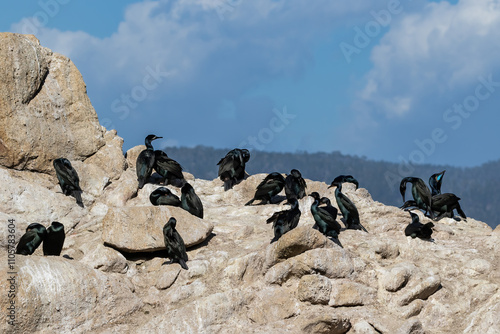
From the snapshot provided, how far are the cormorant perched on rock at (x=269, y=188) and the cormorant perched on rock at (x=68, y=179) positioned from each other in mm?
4946

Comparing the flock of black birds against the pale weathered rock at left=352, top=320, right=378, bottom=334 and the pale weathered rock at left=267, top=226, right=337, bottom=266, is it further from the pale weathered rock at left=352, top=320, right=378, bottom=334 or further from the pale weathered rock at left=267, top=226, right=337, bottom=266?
the pale weathered rock at left=352, top=320, right=378, bottom=334

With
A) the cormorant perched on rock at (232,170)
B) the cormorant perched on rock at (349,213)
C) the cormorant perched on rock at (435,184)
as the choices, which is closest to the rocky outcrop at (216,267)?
the cormorant perched on rock at (349,213)

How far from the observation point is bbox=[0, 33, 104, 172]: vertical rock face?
2127cm

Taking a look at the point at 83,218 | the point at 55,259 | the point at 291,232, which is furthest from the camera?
the point at 83,218

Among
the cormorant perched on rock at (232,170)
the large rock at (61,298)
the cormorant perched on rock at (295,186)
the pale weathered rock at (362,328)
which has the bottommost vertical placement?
the large rock at (61,298)

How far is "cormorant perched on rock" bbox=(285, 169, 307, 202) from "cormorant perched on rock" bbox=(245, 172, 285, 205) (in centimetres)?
21

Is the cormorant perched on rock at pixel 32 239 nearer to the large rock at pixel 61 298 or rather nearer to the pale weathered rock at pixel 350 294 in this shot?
the large rock at pixel 61 298

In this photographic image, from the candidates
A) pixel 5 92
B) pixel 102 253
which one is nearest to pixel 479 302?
pixel 102 253

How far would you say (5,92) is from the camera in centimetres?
2134

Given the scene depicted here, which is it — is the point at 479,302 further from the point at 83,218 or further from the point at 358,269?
the point at 83,218

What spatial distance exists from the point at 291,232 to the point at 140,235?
3600 millimetres

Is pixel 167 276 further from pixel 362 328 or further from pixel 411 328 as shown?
pixel 411 328

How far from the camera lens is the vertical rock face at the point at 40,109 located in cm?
2127

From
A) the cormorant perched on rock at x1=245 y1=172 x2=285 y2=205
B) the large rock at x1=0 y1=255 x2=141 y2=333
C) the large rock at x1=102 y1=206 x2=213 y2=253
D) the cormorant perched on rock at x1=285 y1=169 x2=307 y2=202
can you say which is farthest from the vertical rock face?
the large rock at x1=0 y1=255 x2=141 y2=333
